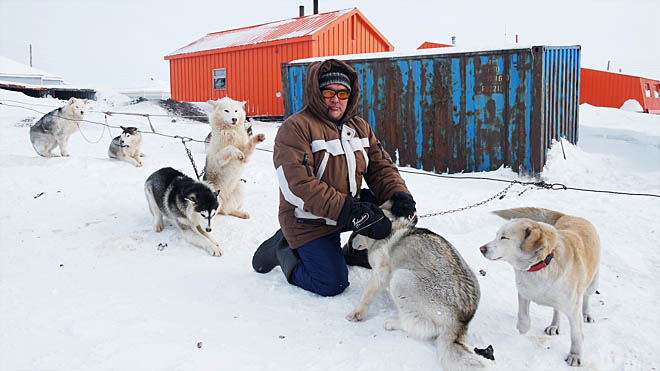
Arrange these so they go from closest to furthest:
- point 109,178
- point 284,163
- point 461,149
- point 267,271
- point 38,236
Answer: point 284,163
point 267,271
point 38,236
point 109,178
point 461,149

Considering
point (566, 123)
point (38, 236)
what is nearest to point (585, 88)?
point (566, 123)

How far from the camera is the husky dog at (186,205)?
416cm

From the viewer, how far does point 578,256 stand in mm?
2434

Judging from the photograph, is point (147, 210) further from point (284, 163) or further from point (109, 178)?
point (284, 163)

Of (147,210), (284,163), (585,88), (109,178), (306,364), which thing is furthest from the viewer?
(585,88)

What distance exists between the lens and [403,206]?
3.08 meters

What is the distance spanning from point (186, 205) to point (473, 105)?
15.8 feet

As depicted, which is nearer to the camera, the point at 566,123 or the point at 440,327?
the point at 440,327

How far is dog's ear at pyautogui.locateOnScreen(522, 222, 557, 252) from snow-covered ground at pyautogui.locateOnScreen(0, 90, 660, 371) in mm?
606

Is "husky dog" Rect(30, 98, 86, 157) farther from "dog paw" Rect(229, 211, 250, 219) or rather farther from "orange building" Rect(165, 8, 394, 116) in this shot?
"orange building" Rect(165, 8, 394, 116)

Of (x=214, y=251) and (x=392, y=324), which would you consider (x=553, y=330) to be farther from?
(x=214, y=251)

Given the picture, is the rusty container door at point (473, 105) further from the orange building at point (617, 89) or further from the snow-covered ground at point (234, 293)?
the orange building at point (617, 89)

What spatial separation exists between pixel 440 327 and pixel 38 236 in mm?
4106

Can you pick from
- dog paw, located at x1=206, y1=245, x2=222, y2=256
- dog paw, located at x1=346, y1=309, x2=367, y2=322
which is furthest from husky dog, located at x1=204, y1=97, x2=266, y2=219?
dog paw, located at x1=346, y1=309, x2=367, y2=322
